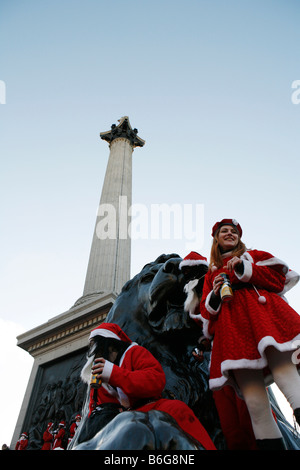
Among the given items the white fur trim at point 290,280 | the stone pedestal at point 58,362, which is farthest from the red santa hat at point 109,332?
the stone pedestal at point 58,362

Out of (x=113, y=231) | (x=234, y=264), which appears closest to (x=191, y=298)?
(x=234, y=264)

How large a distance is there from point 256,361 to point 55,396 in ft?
19.5

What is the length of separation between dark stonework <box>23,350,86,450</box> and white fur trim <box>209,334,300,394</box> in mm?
5009

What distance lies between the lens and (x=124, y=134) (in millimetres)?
19531

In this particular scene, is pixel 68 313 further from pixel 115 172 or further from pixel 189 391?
pixel 115 172

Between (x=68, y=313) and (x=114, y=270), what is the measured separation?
13.9ft

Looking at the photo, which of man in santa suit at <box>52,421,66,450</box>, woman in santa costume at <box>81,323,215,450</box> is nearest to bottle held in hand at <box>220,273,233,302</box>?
woman in santa costume at <box>81,323,215,450</box>

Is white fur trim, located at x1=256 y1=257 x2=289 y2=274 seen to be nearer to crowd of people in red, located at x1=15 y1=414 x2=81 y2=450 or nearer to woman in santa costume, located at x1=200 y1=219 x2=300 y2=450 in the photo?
woman in santa costume, located at x1=200 y1=219 x2=300 y2=450

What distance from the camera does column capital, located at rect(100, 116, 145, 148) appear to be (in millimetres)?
19578

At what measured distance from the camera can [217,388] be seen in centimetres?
196

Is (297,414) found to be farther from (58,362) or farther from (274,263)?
(58,362)
